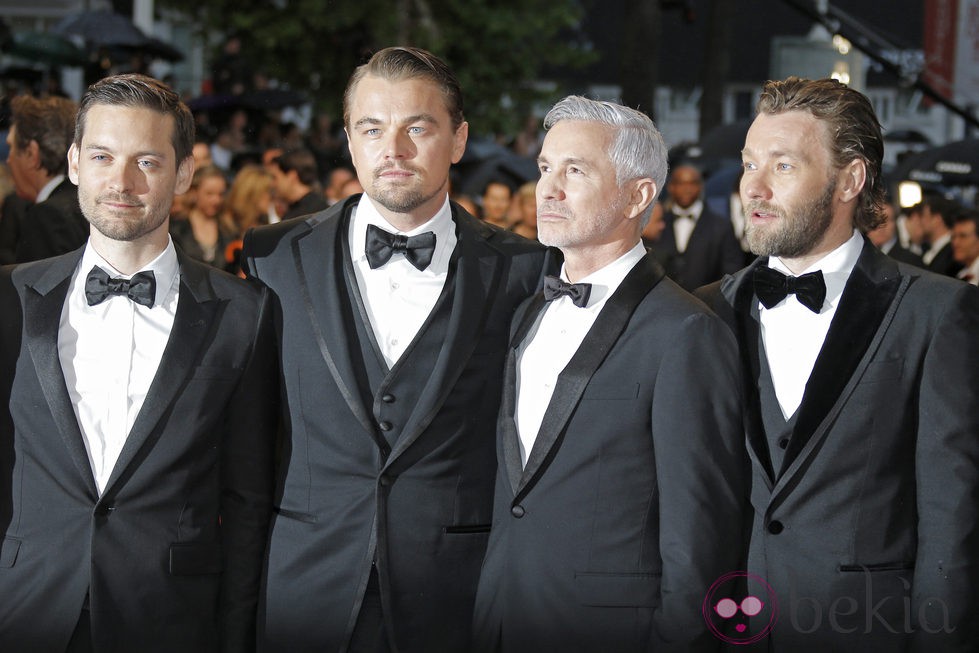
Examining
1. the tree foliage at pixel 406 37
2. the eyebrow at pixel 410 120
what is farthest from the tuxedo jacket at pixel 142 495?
the tree foliage at pixel 406 37

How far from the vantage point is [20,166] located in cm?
745

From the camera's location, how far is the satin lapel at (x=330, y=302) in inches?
153

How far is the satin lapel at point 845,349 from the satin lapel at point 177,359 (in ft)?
5.62

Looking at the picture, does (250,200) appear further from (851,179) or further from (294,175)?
(851,179)

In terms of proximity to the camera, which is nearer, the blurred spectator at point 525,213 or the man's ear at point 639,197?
the man's ear at point 639,197

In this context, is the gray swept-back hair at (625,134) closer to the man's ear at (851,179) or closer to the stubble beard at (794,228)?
→ the stubble beard at (794,228)

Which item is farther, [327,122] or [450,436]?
[327,122]

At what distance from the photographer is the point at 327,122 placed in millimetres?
19703

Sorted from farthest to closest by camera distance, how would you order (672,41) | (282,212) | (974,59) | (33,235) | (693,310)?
1. (672,41)
2. (974,59)
3. (282,212)
4. (33,235)
5. (693,310)

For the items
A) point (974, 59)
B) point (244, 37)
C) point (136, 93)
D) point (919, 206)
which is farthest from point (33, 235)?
point (244, 37)

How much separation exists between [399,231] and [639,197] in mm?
789

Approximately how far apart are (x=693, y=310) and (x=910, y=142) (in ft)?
91.1

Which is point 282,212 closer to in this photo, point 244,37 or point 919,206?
point 919,206

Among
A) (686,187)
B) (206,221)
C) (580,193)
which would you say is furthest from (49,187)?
(686,187)
